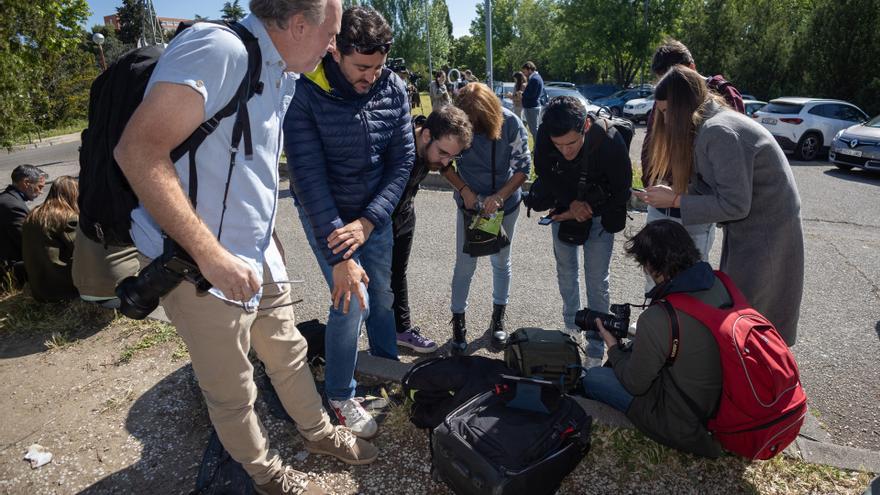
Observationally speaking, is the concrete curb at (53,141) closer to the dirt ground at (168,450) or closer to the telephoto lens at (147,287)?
the dirt ground at (168,450)

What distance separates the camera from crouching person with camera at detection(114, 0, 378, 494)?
1.43m

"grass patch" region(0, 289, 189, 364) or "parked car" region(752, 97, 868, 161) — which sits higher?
"parked car" region(752, 97, 868, 161)

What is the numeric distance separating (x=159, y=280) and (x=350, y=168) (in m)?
1.13

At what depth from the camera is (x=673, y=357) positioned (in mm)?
2242

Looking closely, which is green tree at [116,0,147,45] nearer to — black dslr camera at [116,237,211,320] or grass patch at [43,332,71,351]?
grass patch at [43,332,71,351]

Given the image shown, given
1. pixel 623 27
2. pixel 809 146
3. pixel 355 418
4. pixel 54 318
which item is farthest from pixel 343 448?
pixel 623 27

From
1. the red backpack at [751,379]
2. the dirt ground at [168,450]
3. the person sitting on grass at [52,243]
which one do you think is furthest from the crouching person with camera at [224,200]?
the person sitting on grass at [52,243]

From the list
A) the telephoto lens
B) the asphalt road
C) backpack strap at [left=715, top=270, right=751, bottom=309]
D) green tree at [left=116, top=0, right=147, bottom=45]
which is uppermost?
green tree at [left=116, top=0, right=147, bottom=45]

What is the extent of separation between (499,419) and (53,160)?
58.6 ft

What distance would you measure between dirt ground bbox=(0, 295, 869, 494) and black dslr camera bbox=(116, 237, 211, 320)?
4.09 feet

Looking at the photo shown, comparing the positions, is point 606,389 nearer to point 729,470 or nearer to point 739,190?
point 729,470

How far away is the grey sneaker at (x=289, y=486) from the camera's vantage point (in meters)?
2.14

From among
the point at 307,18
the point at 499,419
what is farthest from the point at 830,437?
the point at 307,18

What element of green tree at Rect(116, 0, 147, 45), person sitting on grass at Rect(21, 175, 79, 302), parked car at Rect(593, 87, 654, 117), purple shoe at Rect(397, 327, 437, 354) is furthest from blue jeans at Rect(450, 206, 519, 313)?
green tree at Rect(116, 0, 147, 45)
